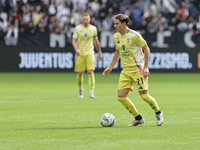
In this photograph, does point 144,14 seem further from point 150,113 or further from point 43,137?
point 43,137

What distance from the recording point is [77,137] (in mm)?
6500

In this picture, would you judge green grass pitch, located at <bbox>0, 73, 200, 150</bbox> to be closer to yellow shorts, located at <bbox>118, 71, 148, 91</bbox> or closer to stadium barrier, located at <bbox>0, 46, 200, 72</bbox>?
yellow shorts, located at <bbox>118, 71, 148, 91</bbox>

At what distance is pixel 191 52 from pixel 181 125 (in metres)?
15.2

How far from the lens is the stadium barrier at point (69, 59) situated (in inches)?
882

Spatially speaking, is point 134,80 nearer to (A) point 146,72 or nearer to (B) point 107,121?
(A) point 146,72

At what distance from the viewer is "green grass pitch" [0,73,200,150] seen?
6.01m

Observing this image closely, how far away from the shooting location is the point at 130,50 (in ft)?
25.4

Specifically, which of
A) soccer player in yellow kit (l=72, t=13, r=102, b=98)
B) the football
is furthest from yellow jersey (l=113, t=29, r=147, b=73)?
soccer player in yellow kit (l=72, t=13, r=102, b=98)

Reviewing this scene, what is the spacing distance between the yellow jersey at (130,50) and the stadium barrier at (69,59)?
47.8ft

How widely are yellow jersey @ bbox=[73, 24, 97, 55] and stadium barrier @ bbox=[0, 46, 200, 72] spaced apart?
917 cm

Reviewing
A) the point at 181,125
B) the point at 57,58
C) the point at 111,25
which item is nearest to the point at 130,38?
the point at 181,125

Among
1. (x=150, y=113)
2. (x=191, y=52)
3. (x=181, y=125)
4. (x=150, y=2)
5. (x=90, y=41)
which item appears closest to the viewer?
(x=181, y=125)

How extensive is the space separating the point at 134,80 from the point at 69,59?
590 inches

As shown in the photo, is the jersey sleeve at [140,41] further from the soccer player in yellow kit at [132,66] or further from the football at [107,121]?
the football at [107,121]
